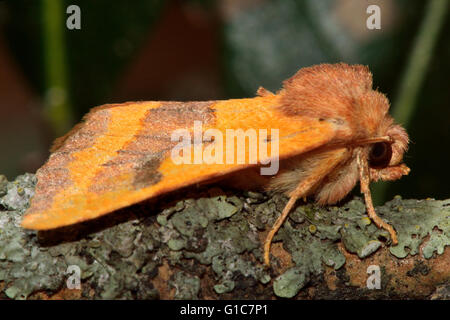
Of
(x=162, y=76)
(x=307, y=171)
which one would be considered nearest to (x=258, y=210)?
(x=307, y=171)

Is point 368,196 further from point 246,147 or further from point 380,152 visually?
point 246,147

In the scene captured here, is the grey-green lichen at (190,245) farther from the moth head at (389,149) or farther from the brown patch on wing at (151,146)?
the moth head at (389,149)

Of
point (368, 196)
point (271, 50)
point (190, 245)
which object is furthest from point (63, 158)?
point (271, 50)

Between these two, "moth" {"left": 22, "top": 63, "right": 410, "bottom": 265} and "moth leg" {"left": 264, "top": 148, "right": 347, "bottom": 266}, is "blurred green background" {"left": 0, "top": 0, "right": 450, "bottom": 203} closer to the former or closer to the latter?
"moth" {"left": 22, "top": 63, "right": 410, "bottom": 265}

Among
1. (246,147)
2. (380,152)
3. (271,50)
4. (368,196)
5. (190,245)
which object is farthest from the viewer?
(271,50)

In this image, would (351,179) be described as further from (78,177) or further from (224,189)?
(78,177)

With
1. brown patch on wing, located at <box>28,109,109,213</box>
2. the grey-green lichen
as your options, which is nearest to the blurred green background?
brown patch on wing, located at <box>28,109,109,213</box>

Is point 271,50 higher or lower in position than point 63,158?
higher
